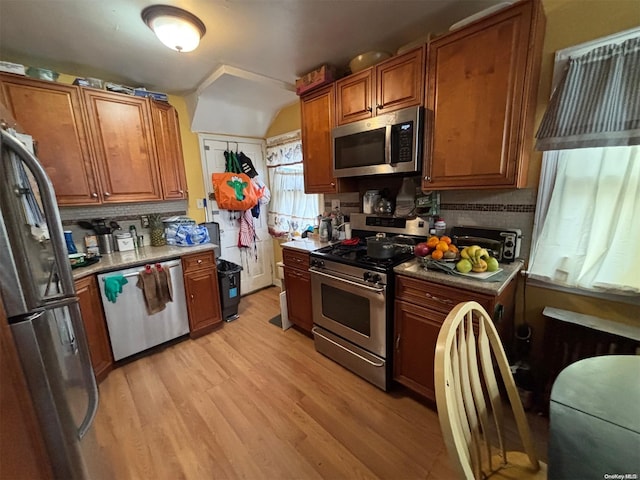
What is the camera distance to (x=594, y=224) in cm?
146

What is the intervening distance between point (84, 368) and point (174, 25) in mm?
1857

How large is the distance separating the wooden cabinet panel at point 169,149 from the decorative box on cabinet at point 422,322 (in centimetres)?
246

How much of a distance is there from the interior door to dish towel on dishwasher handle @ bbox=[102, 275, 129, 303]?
1.34 metres

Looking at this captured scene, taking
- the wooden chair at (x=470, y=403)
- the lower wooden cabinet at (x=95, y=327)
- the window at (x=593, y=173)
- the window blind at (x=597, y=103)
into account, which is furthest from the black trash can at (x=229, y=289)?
the window blind at (x=597, y=103)

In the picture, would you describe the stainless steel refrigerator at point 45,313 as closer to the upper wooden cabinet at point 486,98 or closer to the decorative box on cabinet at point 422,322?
the decorative box on cabinet at point 422,322

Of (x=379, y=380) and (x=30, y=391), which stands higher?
(x=30, y=391)

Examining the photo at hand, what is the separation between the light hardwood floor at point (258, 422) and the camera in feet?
4.53

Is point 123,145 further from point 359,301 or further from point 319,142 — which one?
point 359,301

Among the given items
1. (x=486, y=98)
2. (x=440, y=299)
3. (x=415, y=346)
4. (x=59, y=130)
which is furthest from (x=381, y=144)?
(x=59, y=130)

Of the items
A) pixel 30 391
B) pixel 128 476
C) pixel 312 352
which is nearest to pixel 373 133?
pixel 312 352

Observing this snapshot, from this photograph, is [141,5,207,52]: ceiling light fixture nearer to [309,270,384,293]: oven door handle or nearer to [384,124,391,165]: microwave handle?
[384,124,391,165]: microwave handle

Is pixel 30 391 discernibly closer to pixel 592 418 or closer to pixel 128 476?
pixel 128 476

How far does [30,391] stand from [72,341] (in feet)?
0.90

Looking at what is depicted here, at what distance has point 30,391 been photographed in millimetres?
666
